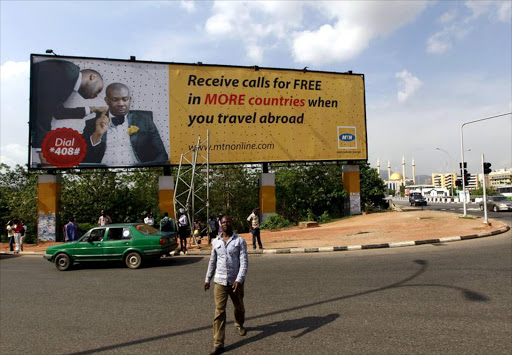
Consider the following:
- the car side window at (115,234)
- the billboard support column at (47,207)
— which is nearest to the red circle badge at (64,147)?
the billboard support column at (47,207)

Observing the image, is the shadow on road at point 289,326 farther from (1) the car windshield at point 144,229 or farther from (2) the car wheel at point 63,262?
(2) the car wheel at point 63,262

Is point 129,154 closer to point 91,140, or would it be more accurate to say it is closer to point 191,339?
point 91,140

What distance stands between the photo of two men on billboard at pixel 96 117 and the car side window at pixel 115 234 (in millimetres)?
12261

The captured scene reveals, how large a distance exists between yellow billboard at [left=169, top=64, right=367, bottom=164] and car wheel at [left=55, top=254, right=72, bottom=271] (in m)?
12.7

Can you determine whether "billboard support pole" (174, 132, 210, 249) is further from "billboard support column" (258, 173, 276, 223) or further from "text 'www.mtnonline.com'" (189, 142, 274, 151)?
"billboard support column" (258, 173, 276, 223)

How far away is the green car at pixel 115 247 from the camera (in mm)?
10555

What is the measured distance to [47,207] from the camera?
22.2m

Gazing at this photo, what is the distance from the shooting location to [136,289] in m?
7.54

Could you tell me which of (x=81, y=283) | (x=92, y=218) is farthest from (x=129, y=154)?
(x=81, y=283)

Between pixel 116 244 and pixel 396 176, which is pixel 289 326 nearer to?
pixel 116 244

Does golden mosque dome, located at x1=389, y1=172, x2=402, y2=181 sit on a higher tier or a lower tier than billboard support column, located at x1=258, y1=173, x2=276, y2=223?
higher

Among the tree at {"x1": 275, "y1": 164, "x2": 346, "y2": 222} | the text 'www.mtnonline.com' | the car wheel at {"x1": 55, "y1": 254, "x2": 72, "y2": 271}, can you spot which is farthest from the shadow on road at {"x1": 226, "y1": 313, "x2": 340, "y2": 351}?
the tree at {"x1": 275, "y1": 164, "x2": 346, "y2": 222}

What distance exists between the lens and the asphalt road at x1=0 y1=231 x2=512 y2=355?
13.9 ft

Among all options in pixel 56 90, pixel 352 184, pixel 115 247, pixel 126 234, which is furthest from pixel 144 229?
pixel 352 184
